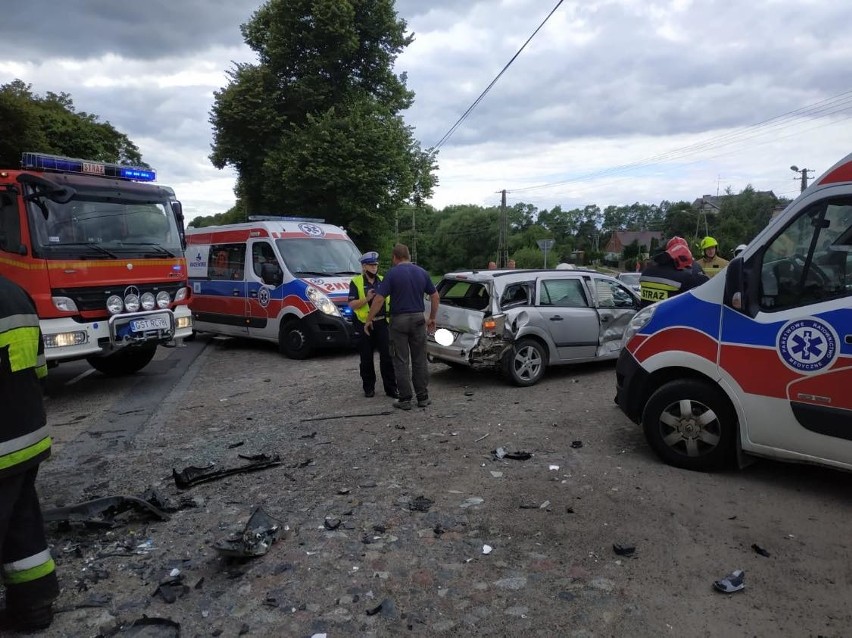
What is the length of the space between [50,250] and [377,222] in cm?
1436

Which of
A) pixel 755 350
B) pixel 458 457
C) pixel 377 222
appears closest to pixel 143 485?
pixel 458 457

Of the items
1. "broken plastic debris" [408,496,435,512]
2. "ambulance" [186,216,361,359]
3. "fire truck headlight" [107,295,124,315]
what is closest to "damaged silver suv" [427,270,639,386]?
"ambulance" [186,216,361,359]

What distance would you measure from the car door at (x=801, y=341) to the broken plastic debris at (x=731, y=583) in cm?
125

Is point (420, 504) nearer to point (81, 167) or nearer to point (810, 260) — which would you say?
point (810, 260)

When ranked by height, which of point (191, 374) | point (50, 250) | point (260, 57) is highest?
point (260, 57)

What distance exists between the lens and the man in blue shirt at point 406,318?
21.5 feet

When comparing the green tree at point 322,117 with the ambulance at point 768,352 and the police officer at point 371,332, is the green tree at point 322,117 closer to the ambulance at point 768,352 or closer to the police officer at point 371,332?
the police officer at point 371,332

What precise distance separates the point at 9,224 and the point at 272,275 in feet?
13.7

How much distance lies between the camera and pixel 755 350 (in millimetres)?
4078

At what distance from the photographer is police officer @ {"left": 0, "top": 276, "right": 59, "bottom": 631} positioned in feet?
9.25

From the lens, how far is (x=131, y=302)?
7.67 m

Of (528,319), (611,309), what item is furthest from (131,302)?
(611,309)

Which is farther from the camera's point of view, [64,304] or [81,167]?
[81,167]

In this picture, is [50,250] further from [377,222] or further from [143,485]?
[377,222]
